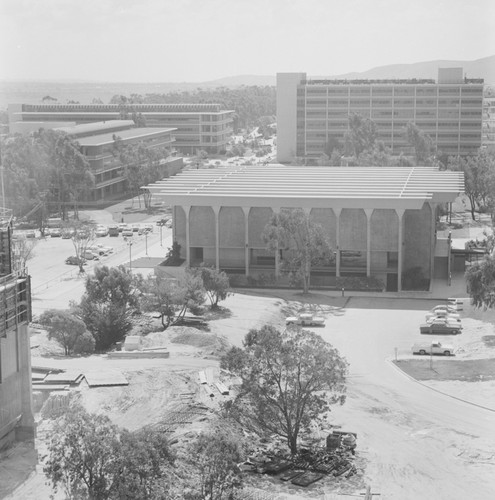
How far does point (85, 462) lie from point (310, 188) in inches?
913

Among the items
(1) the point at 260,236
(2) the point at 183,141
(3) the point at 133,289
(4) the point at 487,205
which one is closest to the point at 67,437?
(3) the point at 133,289

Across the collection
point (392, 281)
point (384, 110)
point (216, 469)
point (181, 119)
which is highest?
point (384, 110)

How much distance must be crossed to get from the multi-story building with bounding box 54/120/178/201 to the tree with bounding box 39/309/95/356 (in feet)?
98.2

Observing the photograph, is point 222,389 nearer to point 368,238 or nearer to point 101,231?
point 368,238

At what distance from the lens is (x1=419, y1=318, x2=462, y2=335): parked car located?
28.7 metres

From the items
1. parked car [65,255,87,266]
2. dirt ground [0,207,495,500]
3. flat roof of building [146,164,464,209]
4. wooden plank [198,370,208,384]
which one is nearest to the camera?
dirt ground [0,207,495,500]

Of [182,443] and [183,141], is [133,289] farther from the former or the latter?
[183,141]

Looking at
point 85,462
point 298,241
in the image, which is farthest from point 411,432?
point 298,241

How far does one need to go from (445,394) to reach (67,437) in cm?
943

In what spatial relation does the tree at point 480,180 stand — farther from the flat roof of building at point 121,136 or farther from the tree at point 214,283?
the tree at point 214,283

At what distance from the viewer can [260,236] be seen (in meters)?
36.5

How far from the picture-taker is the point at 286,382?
19.5 meters

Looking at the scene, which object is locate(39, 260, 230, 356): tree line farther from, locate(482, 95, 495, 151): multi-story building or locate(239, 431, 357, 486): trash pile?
locate(482, 95, 495, 151): multi-story building

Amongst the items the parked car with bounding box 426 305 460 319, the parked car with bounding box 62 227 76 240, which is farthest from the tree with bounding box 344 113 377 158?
the parked car with bounding box 426 305 460 319
